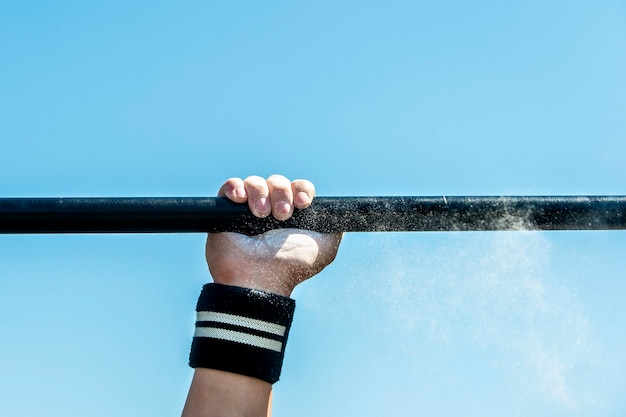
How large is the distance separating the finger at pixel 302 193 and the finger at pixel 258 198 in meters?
0.07

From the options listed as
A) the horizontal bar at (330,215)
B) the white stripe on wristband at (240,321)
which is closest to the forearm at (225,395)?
the white stripe on wristband at (240,321)

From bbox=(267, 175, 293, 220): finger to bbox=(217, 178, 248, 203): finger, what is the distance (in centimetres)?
7

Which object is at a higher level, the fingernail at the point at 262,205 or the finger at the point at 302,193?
the finger at the point at 302,193

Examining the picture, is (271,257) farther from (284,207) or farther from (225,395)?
(225,395)

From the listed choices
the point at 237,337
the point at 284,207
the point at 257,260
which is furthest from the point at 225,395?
the point at 284,207

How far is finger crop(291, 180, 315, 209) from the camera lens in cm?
206

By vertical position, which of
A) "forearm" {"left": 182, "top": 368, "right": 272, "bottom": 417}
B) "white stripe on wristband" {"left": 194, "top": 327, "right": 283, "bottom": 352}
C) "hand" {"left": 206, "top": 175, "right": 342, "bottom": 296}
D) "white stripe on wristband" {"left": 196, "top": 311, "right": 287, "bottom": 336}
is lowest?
"forearm" {"left": 182, "top": 368, "right": 272, "bottom": 417}

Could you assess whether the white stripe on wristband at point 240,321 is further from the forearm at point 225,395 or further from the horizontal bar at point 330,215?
the horizontal bar at point 330,215

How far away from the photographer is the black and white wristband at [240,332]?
2113 millimetres

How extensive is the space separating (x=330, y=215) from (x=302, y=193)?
0.29 feet

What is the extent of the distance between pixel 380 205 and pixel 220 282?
0.52 metres

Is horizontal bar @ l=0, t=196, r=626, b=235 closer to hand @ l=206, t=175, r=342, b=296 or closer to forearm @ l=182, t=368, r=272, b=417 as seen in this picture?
hand @ l=206, t=175, r=342, b=296

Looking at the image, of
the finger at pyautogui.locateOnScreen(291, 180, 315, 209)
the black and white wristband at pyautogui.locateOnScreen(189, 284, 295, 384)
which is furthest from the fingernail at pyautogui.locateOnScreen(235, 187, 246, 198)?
the black and white wristband at pyautogui.locateOnScreen(189, 284, 295, 384)

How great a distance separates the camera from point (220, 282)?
7.44 ft
